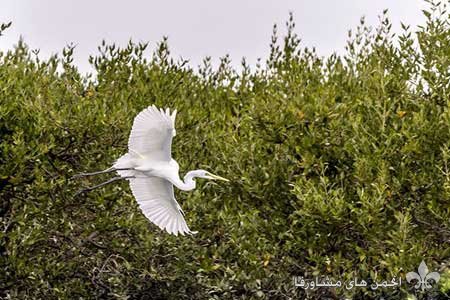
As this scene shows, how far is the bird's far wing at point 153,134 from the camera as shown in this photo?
910 cm

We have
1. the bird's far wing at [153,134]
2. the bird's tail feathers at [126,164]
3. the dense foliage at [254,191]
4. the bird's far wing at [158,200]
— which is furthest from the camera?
the dense foliage at [254,191]

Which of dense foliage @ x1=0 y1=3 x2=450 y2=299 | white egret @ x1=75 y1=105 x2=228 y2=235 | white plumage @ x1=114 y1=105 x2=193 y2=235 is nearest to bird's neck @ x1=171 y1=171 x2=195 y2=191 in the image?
white egret @ x1=75 y1=105 x2=228 y2=235

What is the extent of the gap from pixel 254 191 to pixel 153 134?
3.17 meters

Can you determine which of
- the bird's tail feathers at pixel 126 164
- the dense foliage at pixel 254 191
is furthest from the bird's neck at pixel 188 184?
the dense foliage at pixel 254 191

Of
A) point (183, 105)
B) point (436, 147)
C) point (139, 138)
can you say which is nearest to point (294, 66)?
point (183, 105)

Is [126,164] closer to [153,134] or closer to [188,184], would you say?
[153,134]

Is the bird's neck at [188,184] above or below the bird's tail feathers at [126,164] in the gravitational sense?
below

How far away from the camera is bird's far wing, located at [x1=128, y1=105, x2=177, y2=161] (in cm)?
910

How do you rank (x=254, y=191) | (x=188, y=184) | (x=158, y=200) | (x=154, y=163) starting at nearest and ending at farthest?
(x=188, y=184)
(x=154, y=163)
(x=158, y=200)
(x=254, y=191)

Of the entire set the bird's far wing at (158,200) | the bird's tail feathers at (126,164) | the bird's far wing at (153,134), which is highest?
the bird's far wing at (153,134)

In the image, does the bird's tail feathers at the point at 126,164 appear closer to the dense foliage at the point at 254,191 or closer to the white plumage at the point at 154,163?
the white plumage at the point at 154,163

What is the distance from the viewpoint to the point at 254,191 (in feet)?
40.1

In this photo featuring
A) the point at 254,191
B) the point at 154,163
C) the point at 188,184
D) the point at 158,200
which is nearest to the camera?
the point at 188,184

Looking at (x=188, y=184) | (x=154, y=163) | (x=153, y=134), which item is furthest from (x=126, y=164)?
(x=188, y=184)
